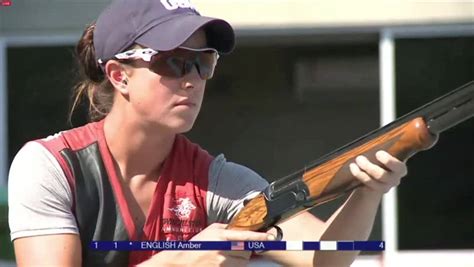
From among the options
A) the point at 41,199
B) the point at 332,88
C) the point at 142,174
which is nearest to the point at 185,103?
the point at 142,174

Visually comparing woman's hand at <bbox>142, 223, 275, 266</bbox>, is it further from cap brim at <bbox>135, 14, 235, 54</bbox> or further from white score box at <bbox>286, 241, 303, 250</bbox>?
cap brim at <bbox>135, 14, 235, 54</bbox>

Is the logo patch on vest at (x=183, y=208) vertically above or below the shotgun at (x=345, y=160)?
below

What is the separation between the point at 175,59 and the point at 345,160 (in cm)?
33

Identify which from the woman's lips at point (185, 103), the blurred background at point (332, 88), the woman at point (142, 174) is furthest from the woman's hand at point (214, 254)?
the blurred background at point (332, 88)

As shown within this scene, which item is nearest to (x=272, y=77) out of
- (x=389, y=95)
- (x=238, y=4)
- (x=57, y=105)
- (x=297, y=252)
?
(x=389, y=95)

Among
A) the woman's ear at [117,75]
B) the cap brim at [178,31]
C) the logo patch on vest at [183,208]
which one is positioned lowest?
the logo patch on vest at [183,208]

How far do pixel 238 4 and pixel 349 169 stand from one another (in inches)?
72.9

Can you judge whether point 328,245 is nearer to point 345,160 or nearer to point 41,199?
point 345,160

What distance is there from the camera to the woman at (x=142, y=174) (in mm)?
1547

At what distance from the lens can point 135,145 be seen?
1.62 meters

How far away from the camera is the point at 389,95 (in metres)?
3.98

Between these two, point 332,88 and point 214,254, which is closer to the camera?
point 214,254

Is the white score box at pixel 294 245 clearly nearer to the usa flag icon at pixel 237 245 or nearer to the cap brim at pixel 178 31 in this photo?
the usa flag icon at pixel 237 245

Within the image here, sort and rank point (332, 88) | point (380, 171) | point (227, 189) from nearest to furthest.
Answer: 1. point (380, 171)
2. point (227, 189)
3. point (332, 88)
